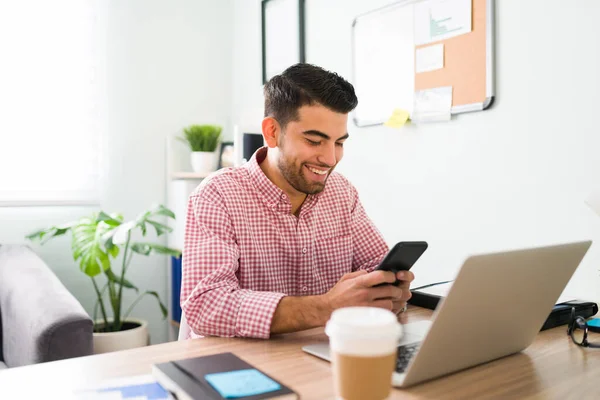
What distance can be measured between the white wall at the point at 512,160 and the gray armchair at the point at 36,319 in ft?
3.67

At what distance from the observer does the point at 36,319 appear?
157cm

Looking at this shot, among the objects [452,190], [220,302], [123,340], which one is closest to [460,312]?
[220,302]

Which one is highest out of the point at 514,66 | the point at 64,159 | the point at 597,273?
the point at 514,66

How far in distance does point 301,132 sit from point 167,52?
5.80ft

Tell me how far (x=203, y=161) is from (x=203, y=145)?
8 centimetres

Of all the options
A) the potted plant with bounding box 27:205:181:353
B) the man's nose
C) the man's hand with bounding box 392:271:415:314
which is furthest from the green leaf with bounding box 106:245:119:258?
the man's hand with bounding box 392:271:415:314

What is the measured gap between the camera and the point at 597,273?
1.42m

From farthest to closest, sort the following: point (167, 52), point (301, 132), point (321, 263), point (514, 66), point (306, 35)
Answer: point (167, 52), point (306, 35), point (514, 66), point (321, 263), point (301, 132)

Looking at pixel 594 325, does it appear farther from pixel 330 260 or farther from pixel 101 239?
pixel 101 239

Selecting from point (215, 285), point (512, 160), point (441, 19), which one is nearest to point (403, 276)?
point (215, 285)

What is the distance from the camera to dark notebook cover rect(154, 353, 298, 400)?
70 cm

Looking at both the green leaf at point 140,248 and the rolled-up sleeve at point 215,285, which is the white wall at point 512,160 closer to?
the rolled-up sleeve at point 215,285

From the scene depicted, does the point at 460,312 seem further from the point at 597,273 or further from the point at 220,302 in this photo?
the point at 597,273

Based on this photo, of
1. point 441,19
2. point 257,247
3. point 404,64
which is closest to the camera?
point 257,247
